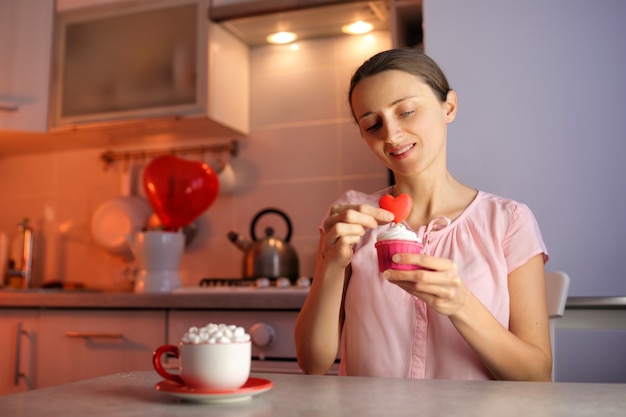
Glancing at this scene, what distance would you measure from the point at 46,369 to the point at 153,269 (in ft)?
1.52

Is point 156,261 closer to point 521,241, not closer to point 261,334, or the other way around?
A: point 261,334

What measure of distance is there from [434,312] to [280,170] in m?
1.48

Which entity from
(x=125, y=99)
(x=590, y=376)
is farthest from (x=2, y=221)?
(x=590, y=376)

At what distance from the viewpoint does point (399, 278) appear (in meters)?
0.88

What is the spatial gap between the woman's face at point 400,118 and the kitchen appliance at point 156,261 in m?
1.26

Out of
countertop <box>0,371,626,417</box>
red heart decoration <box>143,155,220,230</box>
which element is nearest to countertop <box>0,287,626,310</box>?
red heart decoration <box>143,155,220,230</box>

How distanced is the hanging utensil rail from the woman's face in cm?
143

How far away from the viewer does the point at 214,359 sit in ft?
2.26

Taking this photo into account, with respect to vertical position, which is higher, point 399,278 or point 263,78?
point 263,78

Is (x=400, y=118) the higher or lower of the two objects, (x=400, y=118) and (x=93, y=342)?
the higher

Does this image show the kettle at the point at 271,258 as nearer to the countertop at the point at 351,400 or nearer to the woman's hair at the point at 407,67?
the woman's hair at the point at 407,67

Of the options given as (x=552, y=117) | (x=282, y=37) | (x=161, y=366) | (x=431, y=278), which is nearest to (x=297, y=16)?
(x=282, y=37)

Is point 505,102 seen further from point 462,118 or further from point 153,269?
point 153,269

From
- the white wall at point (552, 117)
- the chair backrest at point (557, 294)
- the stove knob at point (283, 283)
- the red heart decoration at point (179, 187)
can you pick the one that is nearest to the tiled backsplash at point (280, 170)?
the red heart decoration at point (179, 187)
